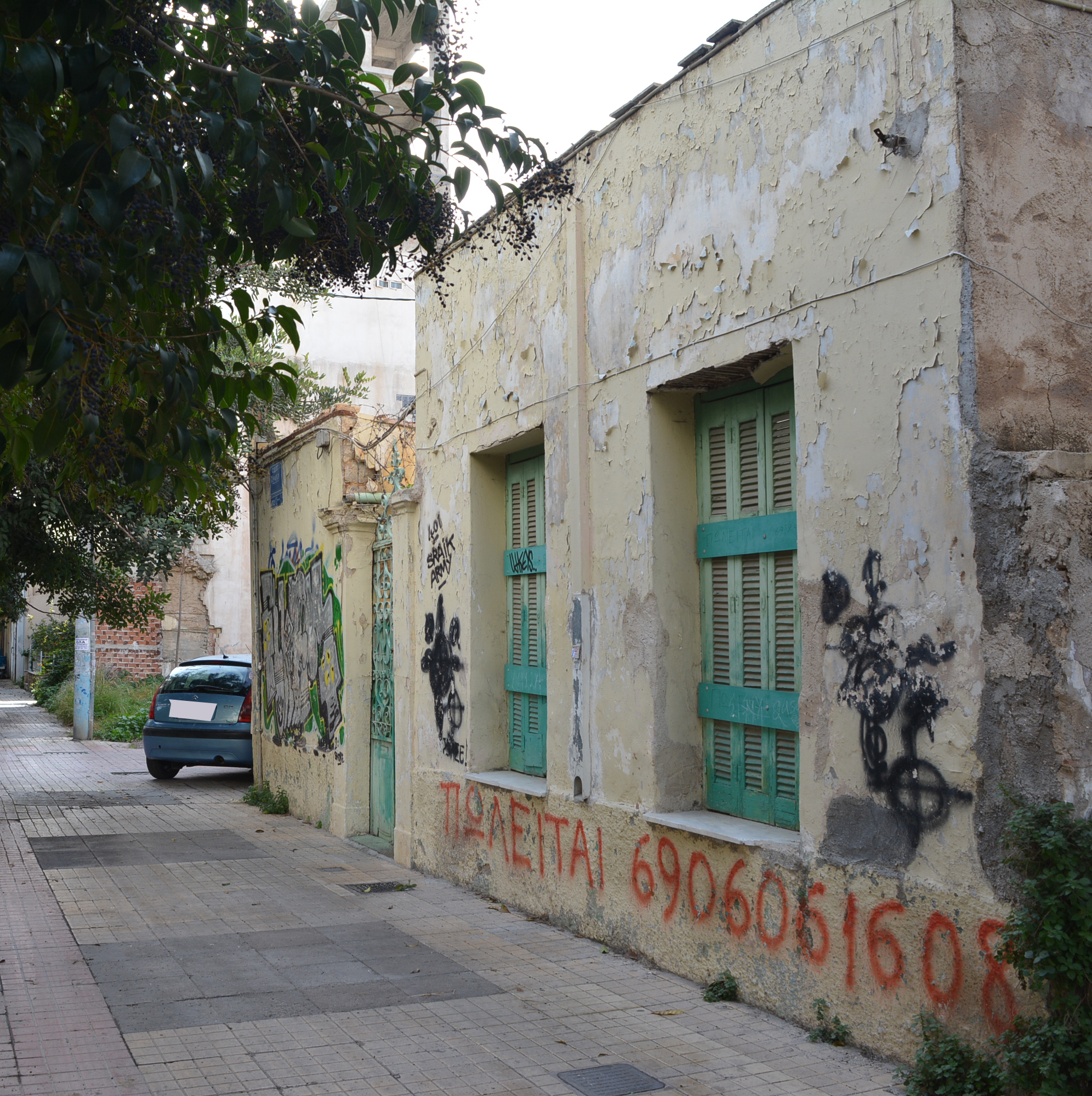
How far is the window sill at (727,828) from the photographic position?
17.1 ft

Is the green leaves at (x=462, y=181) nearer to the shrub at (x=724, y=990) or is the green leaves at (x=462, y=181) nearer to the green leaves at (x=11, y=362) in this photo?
the green leaves at (x=11, y=362)

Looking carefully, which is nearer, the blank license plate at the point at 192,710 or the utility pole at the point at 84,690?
the blank license plate at the point at 192,710

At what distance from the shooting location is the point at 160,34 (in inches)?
150

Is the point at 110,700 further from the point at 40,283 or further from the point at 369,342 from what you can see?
the point at 40,283

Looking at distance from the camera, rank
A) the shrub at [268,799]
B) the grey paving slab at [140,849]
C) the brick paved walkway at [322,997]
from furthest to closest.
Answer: the shrub at [268,799] < the grey paving slab at [140,849] < the brick paved walkway at [322,997]


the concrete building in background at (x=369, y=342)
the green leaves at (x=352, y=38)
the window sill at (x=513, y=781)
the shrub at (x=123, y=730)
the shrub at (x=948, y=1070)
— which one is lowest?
the shrub at (x=123, y=730)

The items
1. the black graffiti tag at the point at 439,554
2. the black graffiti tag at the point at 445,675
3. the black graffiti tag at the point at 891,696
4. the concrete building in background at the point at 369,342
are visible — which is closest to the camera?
the black graffiti tag at the point at 891,696

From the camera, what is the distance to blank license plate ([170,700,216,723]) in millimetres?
14172

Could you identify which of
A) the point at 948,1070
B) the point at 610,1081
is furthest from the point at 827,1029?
the point at 610,1081

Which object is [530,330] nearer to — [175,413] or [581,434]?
[581,434]

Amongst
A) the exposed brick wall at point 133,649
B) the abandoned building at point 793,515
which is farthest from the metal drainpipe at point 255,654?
the exposed brick wall at point 133,649

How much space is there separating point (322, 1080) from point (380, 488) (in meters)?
6.59

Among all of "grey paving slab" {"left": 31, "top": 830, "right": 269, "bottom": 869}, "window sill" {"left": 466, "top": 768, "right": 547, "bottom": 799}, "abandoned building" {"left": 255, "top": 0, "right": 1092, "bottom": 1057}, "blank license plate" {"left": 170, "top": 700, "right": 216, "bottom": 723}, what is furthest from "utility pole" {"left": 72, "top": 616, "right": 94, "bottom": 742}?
"window sill" {"left": 466, "top": 768, "right": 547, "bottom": 799}

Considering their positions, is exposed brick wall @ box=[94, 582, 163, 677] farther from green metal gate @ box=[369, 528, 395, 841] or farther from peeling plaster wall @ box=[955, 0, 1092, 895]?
peeling plaster wall @ box=[955, 0, 1092, 895]
